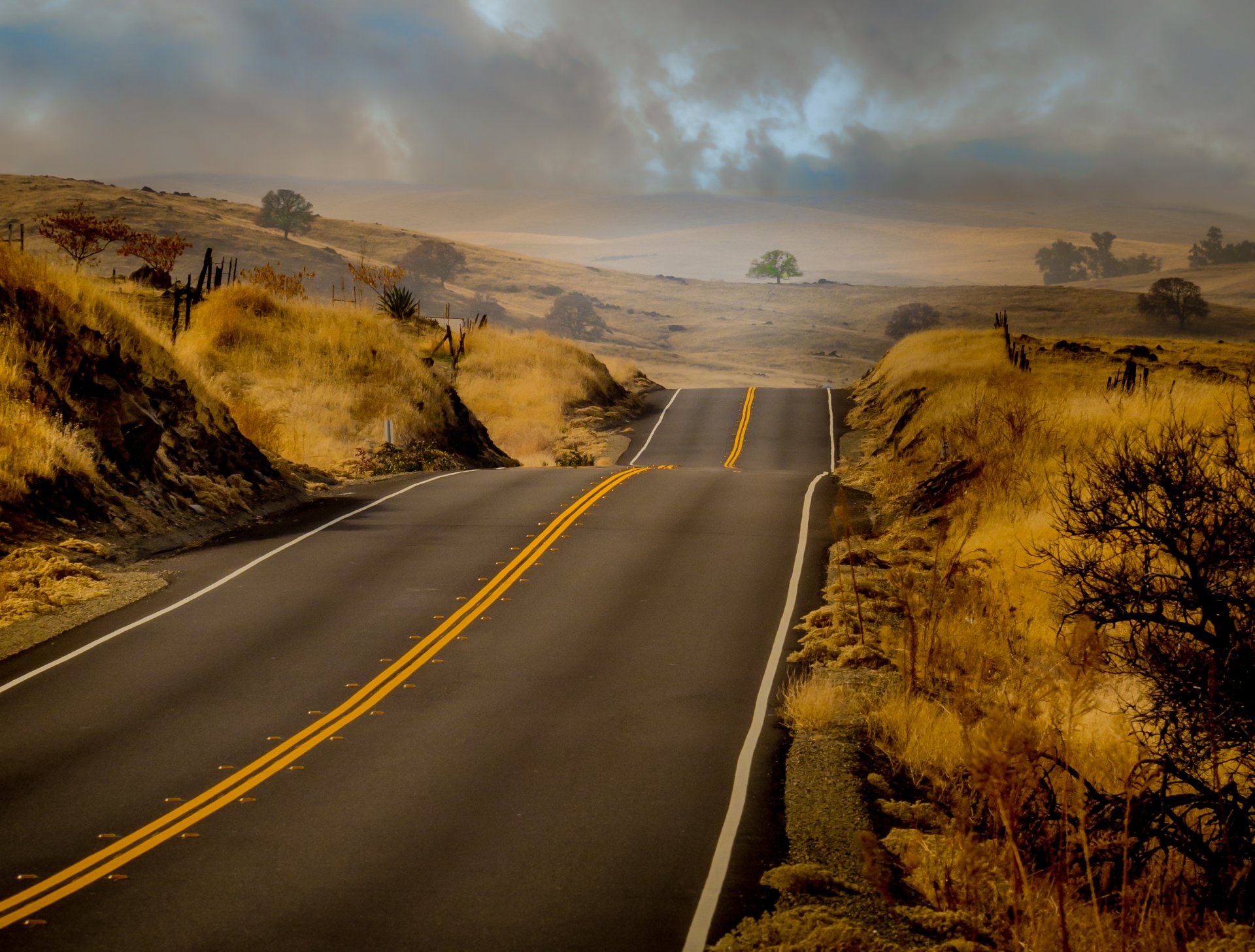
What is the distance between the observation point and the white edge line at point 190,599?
41.6ft

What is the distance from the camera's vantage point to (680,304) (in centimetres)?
15525

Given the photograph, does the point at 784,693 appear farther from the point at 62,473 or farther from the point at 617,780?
the point at 62,473

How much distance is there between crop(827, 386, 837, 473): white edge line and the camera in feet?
129

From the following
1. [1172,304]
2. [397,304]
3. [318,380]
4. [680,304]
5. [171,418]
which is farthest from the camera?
[680,304]

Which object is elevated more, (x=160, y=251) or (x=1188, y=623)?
(x=160, y=251)

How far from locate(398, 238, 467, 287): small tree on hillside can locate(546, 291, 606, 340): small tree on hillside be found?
22304 mm

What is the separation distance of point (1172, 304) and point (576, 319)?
210 feet

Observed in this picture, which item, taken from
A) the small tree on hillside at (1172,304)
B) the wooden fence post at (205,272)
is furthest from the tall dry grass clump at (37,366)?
the small tree on hillside at (1172,304)

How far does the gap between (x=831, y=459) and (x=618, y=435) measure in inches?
453

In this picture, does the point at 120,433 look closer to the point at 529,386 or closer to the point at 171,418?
the point at 171,418

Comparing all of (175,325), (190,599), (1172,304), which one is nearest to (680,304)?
(1172,304)

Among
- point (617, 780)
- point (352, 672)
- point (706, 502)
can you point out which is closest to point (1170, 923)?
point (617, 780)

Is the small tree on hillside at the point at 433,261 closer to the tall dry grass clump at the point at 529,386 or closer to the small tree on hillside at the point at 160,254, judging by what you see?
the tall dry grass clump at the point at 529,386

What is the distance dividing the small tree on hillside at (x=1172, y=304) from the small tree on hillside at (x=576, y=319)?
58.6 meters
